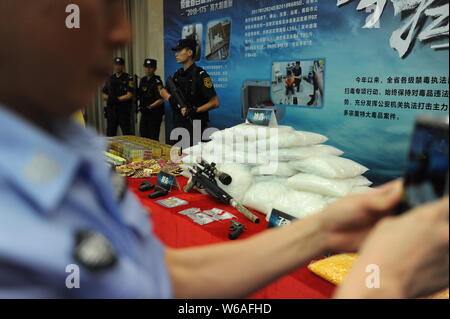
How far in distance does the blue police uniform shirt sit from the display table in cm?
26

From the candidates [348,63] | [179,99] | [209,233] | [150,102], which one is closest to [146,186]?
[209,233]

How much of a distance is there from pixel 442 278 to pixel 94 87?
1.34 feet

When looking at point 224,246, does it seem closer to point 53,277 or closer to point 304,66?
point 53,277

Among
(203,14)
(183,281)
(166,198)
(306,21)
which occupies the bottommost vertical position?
(166,198)

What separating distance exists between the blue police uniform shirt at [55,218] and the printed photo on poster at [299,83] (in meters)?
2.73

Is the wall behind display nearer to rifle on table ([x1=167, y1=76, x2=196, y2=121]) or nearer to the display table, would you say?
rifle on table ([x1=167, y1=76, x2=196, y2=121])

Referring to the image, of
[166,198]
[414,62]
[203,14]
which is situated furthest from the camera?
[203,14]

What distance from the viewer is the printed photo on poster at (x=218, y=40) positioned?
3760mm

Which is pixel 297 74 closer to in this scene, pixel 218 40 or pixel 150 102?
pixel 218 40

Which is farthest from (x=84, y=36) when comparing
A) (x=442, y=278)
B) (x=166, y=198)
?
(x=166, y=198)

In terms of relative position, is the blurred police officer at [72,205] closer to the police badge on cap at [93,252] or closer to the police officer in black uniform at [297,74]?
the police badge on cap at [93,252]

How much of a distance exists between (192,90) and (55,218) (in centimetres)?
309

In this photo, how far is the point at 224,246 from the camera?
578 millimetres

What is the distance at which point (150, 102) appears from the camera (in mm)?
4422
